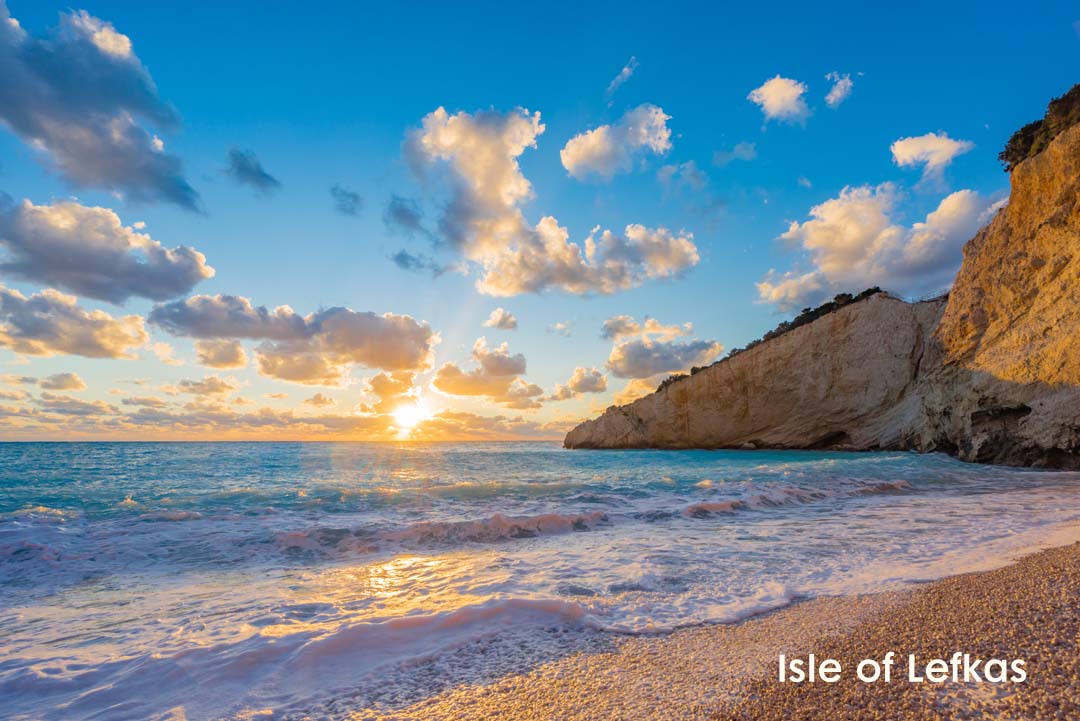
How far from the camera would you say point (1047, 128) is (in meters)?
19.0

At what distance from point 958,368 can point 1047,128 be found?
33.0 ft

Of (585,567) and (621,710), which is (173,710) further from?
(585,567)

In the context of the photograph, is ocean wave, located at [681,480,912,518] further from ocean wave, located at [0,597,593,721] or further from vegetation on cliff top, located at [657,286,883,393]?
vegetation on cliff top, located at [657,286,883,393]

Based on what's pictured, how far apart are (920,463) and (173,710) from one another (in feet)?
72.0

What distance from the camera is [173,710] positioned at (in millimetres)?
2736

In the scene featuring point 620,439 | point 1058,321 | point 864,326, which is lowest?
point 620,439

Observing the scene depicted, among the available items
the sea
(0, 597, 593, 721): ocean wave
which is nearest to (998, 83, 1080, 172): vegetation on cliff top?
the sea

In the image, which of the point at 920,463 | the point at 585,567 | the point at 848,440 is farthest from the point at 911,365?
the point at 585,567

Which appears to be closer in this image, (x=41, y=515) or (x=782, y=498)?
(x=41, y=515)

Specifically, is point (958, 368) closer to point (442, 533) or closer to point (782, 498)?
point (782, 498)

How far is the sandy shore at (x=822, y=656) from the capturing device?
208 centimetres

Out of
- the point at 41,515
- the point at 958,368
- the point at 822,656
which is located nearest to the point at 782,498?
the point at 822,656

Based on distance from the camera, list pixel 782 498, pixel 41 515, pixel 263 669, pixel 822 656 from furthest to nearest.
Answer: pixel 782 498
pixel 41 515
pixel 263 669
pixel 822 656

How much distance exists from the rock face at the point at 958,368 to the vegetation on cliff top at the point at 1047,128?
7.31 feet
